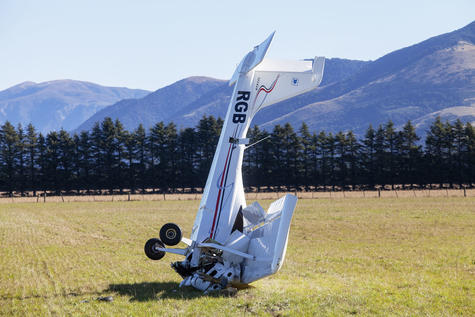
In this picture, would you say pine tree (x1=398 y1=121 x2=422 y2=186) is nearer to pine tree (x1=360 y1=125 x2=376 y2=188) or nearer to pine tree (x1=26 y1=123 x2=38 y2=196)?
pine tree (x1=360 y1=125 x2=376 y2=188)

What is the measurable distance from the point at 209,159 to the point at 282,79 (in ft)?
290

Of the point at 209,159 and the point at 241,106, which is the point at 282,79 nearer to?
the point at 241,106

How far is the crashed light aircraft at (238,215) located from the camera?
602 inches

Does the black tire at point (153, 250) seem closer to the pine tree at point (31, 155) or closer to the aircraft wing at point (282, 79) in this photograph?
the aircraft wing at point (282, 79)

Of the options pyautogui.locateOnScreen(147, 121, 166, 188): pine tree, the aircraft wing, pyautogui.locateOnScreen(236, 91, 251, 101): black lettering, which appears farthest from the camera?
pyautogui.locateOnScreen(147, 121, 166, 188): pine tree

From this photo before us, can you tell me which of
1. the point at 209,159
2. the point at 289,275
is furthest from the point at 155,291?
the point at 209,159

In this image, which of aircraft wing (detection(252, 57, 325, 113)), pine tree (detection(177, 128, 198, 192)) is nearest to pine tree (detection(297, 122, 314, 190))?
pine tree (detection(177, 128, 198, 192))

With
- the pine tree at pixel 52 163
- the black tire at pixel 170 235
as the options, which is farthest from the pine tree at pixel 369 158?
the black tire at pixel 170 235

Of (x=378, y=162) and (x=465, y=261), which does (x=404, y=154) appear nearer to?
(x=378, y=162)

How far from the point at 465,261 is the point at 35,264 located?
54.3 feet

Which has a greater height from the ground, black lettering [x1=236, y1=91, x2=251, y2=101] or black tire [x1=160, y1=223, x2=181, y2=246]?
black lettering [x1=236, y1=91, x2=251, y2=101]

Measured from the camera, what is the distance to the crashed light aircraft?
15281 millimetres

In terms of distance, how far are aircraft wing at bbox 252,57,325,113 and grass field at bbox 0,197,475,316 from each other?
19.6ft

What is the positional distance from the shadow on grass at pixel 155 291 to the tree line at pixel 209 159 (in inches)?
3293
